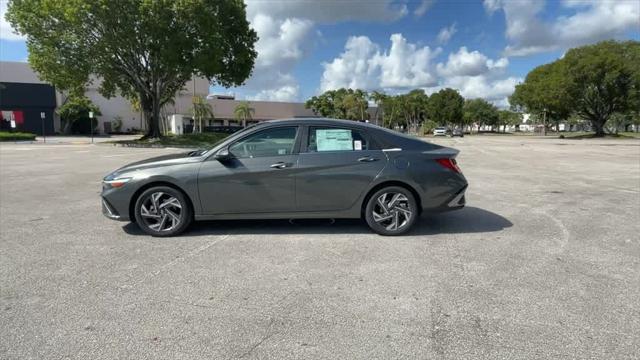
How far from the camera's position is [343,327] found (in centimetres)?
327

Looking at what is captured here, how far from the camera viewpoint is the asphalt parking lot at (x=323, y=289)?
3.03 meters

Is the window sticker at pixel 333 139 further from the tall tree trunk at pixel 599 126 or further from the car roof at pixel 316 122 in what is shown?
the tall tree trunk at pixel 599 126

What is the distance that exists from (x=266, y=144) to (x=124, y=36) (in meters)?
26.3

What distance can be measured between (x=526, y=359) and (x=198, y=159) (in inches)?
172

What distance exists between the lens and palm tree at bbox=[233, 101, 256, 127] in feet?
273

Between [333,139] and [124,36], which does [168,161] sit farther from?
[124,36]

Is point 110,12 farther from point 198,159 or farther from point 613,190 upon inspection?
point 613,190

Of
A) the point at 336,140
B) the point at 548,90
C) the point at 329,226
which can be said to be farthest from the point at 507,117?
the point at 336,140

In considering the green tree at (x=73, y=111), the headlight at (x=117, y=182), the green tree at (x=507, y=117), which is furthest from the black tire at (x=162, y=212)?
the green tree at (x=507, y=117)

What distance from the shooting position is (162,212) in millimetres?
5605

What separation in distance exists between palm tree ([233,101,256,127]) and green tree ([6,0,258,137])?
50990 mm

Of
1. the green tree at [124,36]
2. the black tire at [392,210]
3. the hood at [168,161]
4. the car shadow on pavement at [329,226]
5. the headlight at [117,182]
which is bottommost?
the car shadow on pavement at [329,226]

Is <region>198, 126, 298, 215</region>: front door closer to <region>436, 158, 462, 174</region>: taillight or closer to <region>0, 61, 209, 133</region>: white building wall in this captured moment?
<region>436, 158, 462, 174</region>: taillight

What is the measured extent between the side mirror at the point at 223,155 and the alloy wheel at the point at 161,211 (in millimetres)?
806
